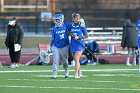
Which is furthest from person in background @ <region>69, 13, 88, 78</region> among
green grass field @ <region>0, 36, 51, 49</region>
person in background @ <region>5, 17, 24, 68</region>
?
green grass field @ <region>0, 36, 51, 49</region>

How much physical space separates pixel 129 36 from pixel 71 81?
7.67 m

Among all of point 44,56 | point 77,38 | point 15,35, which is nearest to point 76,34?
point 77,38

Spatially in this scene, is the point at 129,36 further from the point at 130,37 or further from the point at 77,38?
the point at 77,38

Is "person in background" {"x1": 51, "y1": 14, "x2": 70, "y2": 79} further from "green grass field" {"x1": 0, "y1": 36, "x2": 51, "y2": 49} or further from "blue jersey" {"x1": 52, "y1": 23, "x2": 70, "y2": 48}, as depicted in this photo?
"green grass field" {"x1": 0, "y1": 36, "x2": 51, "y2": 49}

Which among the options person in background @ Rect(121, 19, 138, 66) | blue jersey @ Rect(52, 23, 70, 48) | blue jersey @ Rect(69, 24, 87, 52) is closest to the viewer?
blue jersey @ Rect(52, 23, 70, 48)

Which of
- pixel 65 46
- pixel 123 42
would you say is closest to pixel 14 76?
pixel 65 46

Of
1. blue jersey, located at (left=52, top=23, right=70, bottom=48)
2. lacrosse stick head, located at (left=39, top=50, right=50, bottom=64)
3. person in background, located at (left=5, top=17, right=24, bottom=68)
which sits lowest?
lacrosse stick head, located at (left=39, top=50, right=50, bottom=64)

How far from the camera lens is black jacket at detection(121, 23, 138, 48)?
77.4 feet

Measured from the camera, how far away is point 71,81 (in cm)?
1652

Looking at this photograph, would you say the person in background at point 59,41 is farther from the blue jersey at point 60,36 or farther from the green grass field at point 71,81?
the green grass field at point 71,81

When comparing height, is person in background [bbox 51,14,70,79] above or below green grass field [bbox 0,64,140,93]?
above

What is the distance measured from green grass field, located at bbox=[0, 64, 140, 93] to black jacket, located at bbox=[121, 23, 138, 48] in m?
3.15

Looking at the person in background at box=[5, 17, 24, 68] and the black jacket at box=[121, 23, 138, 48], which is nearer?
the person in background at box=[5, 17, 24, 68]

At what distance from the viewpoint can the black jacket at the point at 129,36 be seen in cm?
2359
